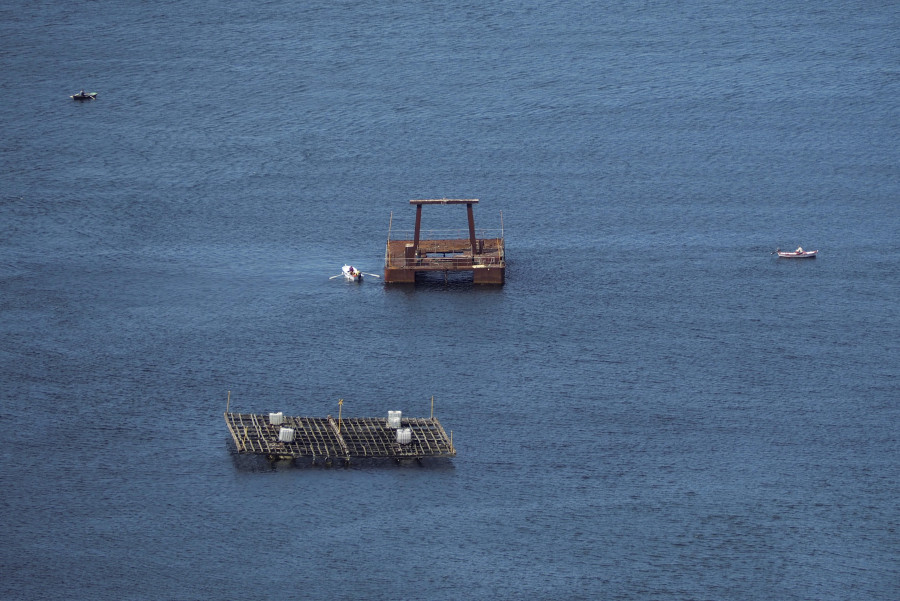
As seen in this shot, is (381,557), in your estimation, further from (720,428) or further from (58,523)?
(720,428)

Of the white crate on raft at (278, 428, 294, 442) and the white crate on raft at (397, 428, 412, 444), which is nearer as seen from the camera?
the white crate on raft at (278, 428, 294, 442)

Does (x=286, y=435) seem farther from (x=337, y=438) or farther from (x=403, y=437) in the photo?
(x=403, y=437)

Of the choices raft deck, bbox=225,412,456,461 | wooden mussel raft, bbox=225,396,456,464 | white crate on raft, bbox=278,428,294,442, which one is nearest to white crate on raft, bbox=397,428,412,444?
wooden mussel raft, bbox=225,396,456,464

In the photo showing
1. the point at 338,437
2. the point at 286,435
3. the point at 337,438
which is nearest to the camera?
the point at 286,435

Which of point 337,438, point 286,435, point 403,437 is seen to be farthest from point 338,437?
point 403,437

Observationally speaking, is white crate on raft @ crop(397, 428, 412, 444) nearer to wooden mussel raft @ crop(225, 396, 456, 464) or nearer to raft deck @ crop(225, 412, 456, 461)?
wooden mussel raft @ crop(225, 396, 456, 464)

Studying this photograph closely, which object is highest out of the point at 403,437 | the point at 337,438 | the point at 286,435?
the point at 286,435

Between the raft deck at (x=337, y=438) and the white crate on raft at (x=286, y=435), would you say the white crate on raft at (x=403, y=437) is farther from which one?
the white crate on raft at (x=286, y=435)

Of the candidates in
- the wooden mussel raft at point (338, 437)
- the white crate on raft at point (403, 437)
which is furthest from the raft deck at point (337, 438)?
the white crate on raft at point (403, 437)
